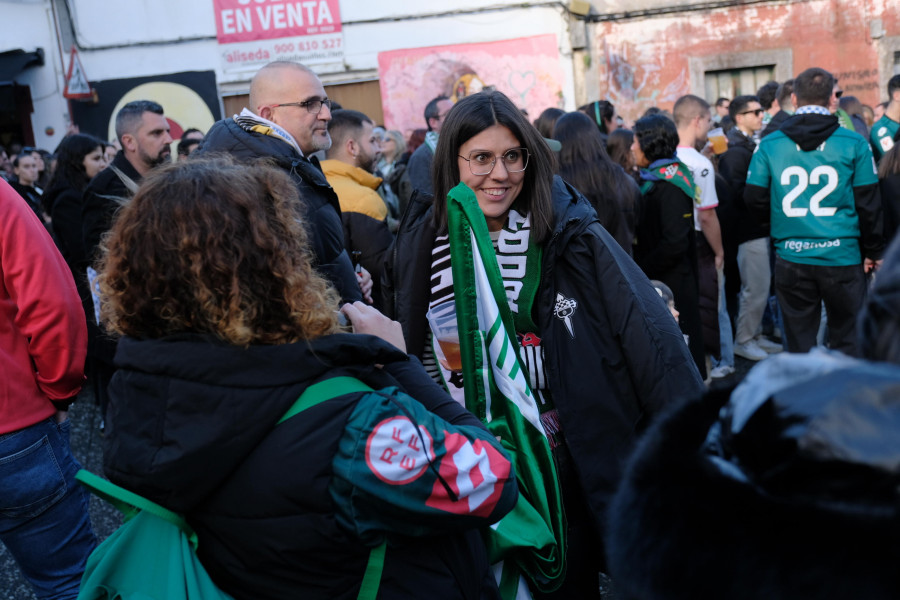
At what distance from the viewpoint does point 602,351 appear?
2391mm

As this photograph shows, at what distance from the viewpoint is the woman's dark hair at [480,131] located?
2625mm

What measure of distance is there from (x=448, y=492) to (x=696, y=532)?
66 centimetres

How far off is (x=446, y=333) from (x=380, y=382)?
1012 mm

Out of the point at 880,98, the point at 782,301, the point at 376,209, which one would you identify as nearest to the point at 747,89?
the point at 880,98

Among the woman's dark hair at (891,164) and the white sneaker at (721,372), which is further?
the white sneaker at (721,372)

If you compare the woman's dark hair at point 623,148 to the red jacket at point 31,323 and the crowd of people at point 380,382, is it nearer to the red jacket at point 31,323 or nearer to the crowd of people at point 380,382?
the crowd of people at point 380,382

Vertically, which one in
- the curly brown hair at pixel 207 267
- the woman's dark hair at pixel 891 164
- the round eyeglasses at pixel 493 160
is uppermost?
the round eyeglasses at pixel 493 160

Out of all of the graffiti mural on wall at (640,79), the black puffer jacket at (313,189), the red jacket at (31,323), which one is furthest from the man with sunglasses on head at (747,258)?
the graffiti mural on wall at (640,79)

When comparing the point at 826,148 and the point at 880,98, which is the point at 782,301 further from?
the point at 880,98

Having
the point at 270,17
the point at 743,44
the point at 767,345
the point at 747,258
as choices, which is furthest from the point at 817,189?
the point at 270,17

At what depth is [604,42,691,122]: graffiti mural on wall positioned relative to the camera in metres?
15.5

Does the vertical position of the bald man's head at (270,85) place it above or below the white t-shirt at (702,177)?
above

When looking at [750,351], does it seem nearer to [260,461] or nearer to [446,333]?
[446,333]

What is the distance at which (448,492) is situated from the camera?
4.92ft
